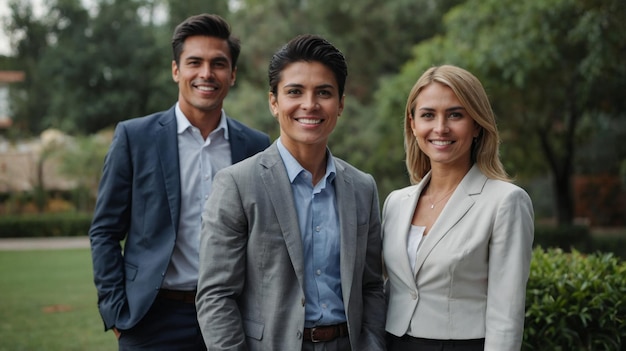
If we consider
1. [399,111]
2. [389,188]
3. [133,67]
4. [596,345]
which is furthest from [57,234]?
[596,345]

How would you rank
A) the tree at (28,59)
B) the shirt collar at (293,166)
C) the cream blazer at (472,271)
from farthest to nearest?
the tree at (28,59) < the shirt collar at (293,166) < the cream blazer at (472,271)

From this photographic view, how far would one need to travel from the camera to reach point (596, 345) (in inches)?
166

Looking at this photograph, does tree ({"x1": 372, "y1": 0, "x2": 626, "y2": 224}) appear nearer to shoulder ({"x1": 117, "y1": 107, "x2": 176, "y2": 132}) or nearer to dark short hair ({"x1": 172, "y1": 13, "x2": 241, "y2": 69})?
dark short hair ({"x1": 172, "y1": 13, "x2": 241, "y2": 69})

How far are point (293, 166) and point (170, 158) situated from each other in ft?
2.98

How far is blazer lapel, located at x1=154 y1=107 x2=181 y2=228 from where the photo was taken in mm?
3350

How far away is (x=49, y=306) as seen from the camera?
390 inches

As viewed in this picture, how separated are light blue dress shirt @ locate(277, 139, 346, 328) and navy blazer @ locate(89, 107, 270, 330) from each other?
0.83 metres

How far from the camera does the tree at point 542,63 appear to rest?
10.0m

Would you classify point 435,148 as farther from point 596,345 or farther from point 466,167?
point 596,345

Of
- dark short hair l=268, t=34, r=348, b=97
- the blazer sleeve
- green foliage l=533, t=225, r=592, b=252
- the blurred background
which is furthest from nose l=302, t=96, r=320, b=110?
green foliage l=533, t=225, r=592, b=252

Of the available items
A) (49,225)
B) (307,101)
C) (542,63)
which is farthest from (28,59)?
(307,101)

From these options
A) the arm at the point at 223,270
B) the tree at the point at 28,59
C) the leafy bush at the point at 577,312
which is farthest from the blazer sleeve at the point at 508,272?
the tree at the point at 28,59

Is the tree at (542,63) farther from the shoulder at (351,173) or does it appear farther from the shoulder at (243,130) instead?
the shoulder at (351,173)

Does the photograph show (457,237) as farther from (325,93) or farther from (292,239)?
(325,93)
